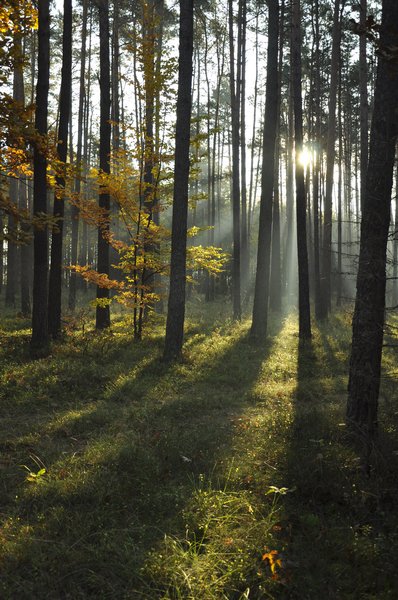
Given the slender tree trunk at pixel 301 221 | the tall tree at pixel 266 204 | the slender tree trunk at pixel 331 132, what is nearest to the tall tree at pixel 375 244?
the tall tree at pixel 266 204

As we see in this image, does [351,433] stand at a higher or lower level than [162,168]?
lower

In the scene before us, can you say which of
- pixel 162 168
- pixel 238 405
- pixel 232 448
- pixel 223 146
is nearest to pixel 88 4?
pixel 162 168

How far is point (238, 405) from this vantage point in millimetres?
8211

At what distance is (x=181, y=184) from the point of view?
1089 centimetres

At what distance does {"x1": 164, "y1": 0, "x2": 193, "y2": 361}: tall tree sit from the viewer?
10.7 metres

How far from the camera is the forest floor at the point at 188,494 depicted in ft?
11.2

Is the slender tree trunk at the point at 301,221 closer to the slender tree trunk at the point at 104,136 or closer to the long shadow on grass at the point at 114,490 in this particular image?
the slender tree trunk at the point at 104,136

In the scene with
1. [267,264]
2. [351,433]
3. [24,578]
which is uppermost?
[267,264]

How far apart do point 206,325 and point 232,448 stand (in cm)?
1111

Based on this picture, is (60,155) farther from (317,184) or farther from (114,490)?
(317,184)

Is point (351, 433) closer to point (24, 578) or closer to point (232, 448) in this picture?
point (232, 448)

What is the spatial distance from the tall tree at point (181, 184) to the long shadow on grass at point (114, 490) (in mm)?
2631

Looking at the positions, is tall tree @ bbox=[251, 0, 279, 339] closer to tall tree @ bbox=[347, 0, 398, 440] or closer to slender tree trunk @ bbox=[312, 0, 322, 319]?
slender tree trunk @ bbox=[312, 0, 322, 319]

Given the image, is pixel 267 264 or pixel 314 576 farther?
pixel 267 264
